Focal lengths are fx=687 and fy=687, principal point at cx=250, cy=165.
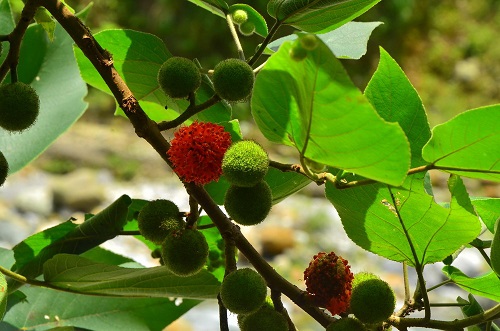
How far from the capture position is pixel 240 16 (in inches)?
30.1

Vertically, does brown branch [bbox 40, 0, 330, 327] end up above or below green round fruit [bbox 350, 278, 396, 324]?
above

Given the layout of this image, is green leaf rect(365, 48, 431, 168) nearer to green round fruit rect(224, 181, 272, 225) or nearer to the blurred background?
green round fruit rect(224, 181, 272, 225)

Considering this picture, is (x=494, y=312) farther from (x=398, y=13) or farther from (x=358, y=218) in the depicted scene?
(x=398, y=13)

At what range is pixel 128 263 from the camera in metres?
0.90

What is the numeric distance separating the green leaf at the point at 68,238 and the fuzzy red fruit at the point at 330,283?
24cm

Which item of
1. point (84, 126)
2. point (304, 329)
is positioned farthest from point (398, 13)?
point (304, 329)

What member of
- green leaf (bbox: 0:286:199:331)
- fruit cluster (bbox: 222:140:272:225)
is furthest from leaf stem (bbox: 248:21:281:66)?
green leaf (bbox: 0:286:199:331)

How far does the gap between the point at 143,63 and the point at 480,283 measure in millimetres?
426

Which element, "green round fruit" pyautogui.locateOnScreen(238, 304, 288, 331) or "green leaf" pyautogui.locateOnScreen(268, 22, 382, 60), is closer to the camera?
"green round fruit" pyautogui.locateOnScreen(238, 304, 288, 331)

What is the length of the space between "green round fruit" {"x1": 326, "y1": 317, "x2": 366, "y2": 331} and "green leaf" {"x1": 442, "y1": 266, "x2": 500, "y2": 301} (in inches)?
5.7

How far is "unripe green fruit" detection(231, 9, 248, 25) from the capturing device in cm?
76

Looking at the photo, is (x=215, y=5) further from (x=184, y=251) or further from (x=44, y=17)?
(x=184, y=251)

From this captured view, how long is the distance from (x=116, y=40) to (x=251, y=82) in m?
0.21

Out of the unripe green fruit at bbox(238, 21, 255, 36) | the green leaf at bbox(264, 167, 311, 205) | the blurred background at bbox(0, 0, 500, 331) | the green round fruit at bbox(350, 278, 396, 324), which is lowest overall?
the green round fruit at bbox(350, 278, 396, 324)
